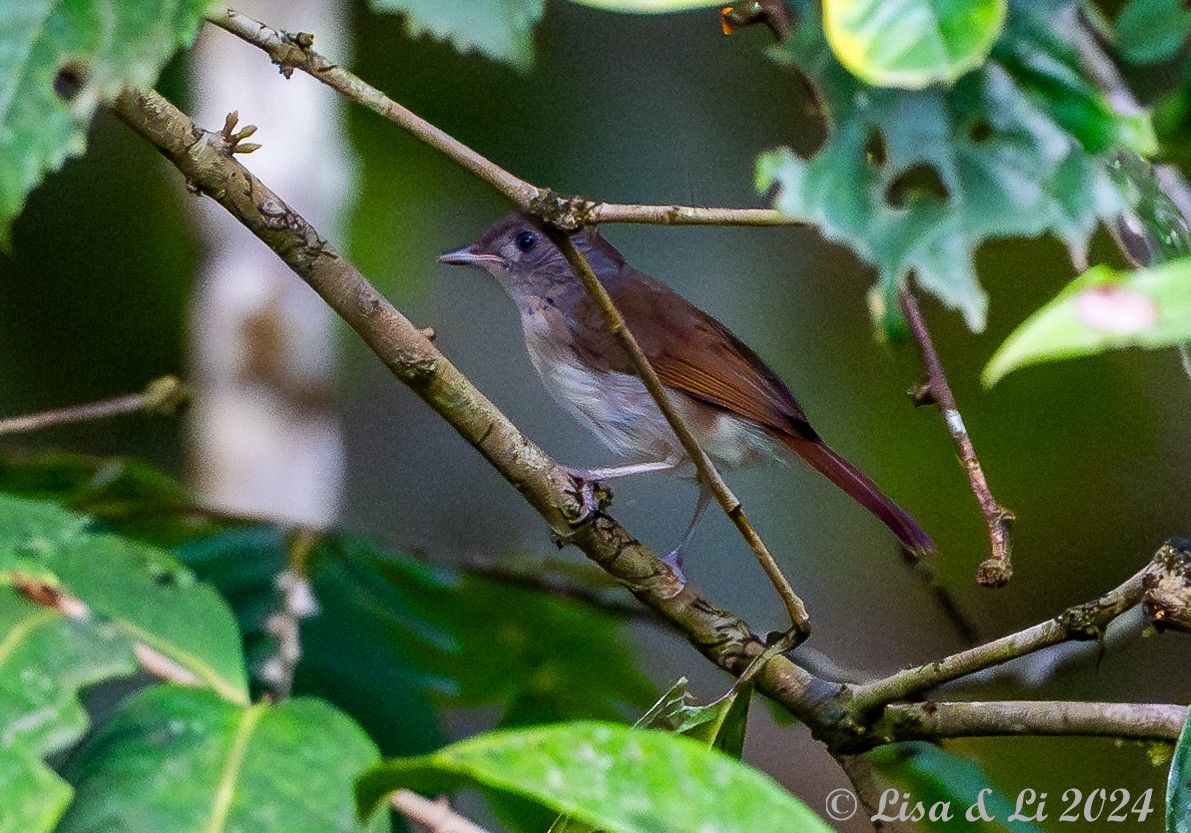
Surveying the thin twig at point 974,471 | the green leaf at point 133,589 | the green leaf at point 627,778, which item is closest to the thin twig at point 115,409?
Result: the green leaf at point 133,589

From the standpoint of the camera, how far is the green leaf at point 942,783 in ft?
3.54

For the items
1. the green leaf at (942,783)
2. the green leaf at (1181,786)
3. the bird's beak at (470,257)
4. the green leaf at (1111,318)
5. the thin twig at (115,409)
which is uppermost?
the bird's beak at (470,257)

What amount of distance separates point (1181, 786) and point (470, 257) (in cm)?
118

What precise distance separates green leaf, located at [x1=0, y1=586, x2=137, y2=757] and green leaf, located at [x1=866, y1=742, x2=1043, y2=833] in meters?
0.70

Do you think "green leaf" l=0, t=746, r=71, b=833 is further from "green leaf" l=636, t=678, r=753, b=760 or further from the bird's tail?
the bird's tail

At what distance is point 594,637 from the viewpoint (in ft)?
4.90

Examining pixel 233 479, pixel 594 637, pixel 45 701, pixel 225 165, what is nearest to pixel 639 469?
pixel 594 637

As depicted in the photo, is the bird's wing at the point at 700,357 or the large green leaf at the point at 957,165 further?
the bird's wing at the point at 700,357

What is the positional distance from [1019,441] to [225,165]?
53.6 inches

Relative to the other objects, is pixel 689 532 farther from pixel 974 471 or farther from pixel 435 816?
pixel 435 816

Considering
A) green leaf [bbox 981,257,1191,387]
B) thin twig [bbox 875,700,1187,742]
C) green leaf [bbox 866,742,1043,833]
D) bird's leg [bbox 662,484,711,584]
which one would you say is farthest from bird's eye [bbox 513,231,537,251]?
green leaf [bbox 981,257,1191,387]

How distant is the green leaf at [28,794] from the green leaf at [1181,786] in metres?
0.67

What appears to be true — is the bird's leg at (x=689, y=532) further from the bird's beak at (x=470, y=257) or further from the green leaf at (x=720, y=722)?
the bird's beak at (x=470, y=257)

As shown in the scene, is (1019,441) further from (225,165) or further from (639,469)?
(225,165)
